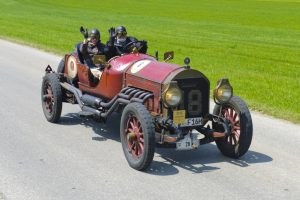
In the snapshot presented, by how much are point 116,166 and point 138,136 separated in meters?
0.50

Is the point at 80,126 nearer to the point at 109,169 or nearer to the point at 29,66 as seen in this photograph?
the point at 109,169

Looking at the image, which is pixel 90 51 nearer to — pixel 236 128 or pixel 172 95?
pixel 172 95

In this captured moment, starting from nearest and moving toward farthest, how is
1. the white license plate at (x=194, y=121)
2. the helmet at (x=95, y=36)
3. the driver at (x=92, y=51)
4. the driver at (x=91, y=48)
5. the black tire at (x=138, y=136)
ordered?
the black tire at (x=138, y=136), the white license plate at (x=194, y=121), the driver at (x=92, y=51), the driver at (x=91, y=48), the helmet at (x=95, y=36)

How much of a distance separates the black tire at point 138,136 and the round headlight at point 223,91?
3.59ft

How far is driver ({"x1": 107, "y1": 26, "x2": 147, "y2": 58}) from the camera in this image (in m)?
9.74

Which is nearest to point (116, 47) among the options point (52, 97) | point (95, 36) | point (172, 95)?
point (95, 36)

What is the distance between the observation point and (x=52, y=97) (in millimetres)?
10000

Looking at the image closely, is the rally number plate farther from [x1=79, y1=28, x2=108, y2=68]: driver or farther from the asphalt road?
[x1=79, y1=28, x2=108, y2=68]: driver

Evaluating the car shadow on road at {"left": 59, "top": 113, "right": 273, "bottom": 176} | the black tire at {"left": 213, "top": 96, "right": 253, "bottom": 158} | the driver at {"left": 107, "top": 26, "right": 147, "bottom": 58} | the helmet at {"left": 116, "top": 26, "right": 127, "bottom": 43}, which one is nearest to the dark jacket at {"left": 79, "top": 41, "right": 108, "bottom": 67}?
the driver at {"left": 107, "top": 26, "right": 147, "bottom": 58}

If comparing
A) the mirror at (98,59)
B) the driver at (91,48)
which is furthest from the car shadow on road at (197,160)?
the driver at (91,48)

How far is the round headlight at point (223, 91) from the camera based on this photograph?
A: 7707 mm

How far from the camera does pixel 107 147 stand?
8.48 metres

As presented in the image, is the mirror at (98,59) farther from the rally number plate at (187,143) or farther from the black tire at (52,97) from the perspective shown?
the rally number plate at (187,143)

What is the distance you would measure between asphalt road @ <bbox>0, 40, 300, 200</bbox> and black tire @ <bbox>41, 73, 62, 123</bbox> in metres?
0.17
